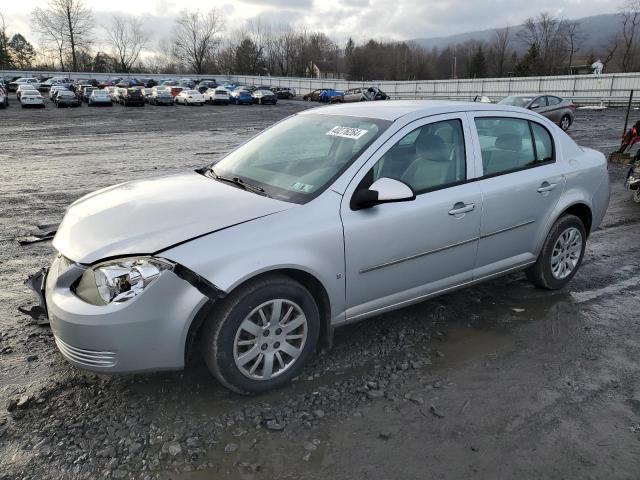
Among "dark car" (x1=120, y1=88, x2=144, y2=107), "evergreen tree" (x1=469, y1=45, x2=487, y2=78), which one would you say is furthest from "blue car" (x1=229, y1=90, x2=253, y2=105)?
"evergreen tree" (x1=469, y1=45, x2=487, y2=78)

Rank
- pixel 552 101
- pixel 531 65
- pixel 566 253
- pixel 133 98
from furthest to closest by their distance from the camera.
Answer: pixel 531 65 → pixel 133 98 → pixel 552 101 → pixel 566 253

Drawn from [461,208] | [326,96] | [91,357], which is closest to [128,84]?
[326,96]

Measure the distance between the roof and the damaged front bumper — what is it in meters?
1.98

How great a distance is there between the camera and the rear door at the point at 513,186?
13.2 ft

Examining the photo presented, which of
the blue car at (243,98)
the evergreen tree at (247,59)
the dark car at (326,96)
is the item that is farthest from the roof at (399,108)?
the evergreen tree at (247,59)

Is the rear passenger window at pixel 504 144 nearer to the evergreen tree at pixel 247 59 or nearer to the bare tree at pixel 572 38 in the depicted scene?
the bare tree at pixel 572 38

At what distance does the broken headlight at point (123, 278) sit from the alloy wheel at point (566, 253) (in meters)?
3.57

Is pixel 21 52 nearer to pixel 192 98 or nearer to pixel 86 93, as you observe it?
pixel 86 93

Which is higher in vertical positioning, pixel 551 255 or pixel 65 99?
pixel 65 99

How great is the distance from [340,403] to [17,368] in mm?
2153

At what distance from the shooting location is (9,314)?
4.17 metres

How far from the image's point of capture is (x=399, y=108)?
3.96 meters

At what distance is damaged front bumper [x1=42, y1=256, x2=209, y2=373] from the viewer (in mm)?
2719

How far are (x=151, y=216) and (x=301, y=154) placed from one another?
49.1 inches
